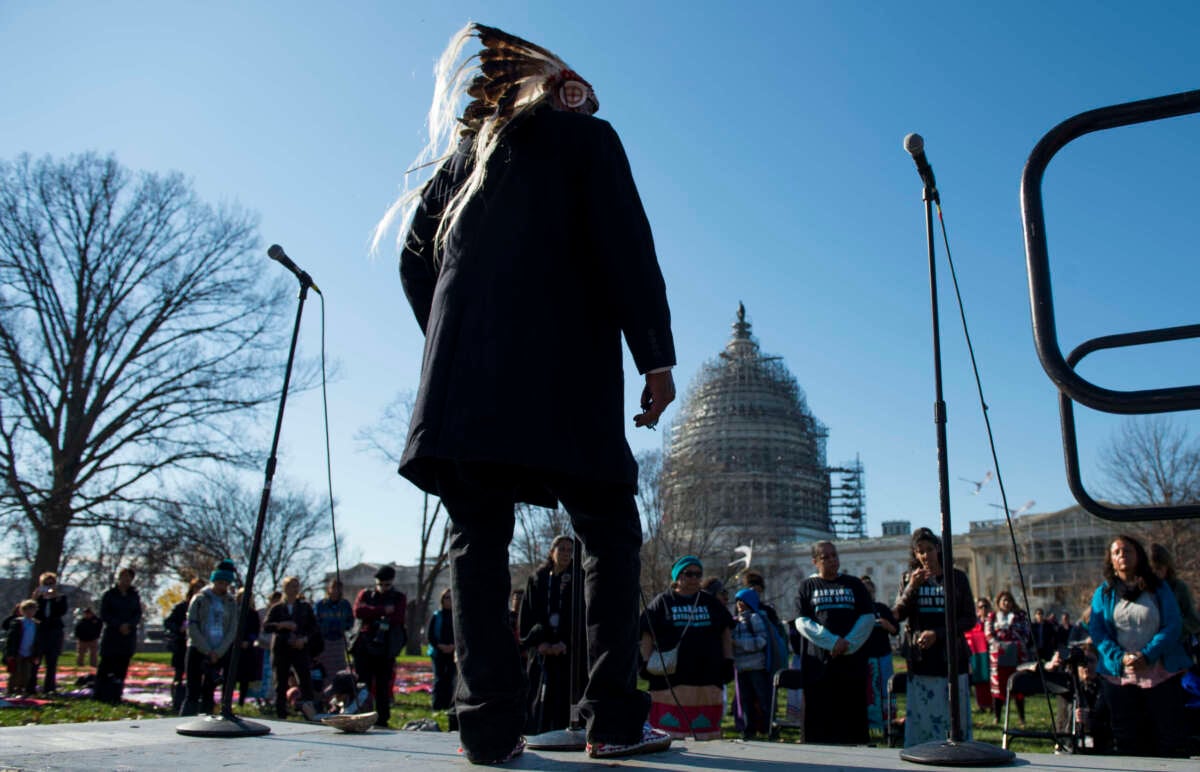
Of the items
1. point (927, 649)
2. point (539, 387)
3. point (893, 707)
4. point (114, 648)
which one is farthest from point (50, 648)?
point (539, 387)

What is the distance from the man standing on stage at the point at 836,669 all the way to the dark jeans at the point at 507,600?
15.3 ft

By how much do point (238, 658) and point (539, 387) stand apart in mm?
2782

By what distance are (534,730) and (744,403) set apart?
276 ft

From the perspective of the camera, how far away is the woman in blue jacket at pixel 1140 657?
5910mm

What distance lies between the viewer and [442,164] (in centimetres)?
333

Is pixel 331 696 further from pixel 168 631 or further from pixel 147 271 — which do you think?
pixel 147 271

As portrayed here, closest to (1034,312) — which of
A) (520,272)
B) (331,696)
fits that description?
(520,272)

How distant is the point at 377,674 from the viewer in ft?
36.9

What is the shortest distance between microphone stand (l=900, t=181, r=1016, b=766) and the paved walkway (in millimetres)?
89

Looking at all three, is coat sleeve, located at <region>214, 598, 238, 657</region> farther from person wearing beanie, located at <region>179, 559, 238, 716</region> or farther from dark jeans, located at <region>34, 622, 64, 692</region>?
dark jeans, located at <region>34, 622, 64, 692</region>

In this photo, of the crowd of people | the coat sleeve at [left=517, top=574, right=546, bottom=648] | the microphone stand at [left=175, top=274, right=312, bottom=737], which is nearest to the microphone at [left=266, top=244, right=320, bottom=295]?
the microphone stand at [left=175, top=274, right=312, bottom=737]

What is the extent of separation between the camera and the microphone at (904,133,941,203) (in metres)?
4.19

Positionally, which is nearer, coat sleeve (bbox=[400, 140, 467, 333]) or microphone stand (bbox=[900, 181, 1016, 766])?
microphone stand (bbox=[900, 181, 1016, 766])

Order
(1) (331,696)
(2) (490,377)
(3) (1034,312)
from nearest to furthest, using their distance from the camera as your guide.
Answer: (3) (1034,312), (2) (490,377), (1) (331,696)
